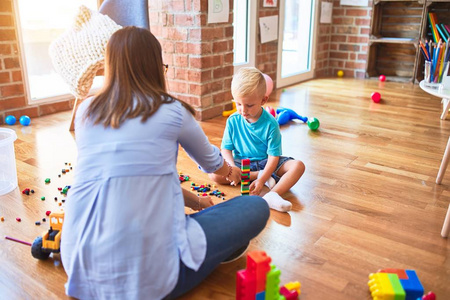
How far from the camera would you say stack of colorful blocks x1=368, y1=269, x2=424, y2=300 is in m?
1.15

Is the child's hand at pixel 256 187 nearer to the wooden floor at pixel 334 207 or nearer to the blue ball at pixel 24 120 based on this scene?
the wooden floor at pixel 334 207

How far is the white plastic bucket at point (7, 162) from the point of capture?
1.81 metres

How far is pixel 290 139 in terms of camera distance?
8.60 ft

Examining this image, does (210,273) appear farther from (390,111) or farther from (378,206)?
(390,111)

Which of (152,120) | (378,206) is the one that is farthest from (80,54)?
(378,206)

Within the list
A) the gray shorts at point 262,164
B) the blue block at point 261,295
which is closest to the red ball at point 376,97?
the gray shorts at point 262,164

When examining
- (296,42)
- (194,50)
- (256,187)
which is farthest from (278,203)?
(296,42)

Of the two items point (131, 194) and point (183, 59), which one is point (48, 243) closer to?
point (131, 194)

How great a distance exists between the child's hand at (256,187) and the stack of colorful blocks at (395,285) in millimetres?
641

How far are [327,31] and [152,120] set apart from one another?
14.3ft

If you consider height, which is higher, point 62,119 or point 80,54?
point 80,54

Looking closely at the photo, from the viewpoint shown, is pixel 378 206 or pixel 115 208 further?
pixel 378 206

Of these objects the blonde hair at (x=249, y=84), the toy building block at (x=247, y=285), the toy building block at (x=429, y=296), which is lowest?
the toy building block at (x=429, y=296)

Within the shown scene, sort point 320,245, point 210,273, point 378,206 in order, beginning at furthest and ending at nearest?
point 378,206 → point 320,245 → point 210,273
